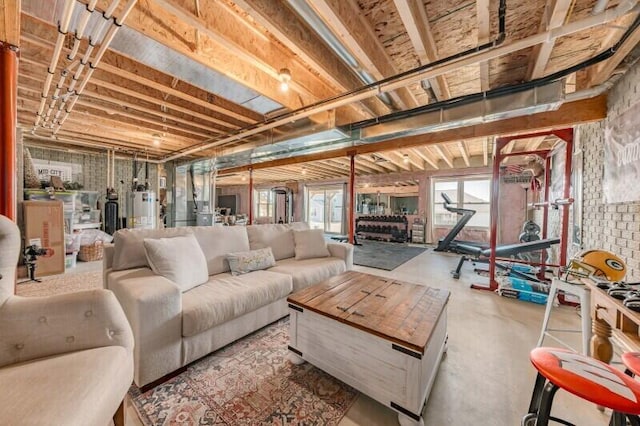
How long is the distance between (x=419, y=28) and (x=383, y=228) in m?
6.94

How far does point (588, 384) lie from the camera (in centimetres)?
78

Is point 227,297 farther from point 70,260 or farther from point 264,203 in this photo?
point 264,203

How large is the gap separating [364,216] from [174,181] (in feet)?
20.8

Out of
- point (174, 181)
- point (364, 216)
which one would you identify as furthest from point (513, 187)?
point (174, 181)

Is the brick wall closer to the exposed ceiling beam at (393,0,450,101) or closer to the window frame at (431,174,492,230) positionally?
the exposed ceiling beam at (393,0,450,101)

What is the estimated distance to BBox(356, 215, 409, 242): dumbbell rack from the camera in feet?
26.2

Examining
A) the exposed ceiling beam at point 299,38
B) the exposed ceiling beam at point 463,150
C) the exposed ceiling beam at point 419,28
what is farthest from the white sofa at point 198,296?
the exposed ceiling beam at point 463,150

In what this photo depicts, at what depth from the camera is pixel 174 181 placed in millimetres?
7109

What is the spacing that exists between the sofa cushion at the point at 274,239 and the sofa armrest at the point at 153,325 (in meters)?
1.28

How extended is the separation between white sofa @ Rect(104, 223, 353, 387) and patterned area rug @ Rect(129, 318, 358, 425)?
12cm

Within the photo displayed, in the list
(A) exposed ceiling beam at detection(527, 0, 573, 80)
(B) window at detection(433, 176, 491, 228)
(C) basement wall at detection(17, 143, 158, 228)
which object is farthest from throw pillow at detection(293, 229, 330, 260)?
(C) basement wall at detection(17, 143, 158, 228)

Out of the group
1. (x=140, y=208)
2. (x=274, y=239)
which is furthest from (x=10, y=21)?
(x=140, y=208)

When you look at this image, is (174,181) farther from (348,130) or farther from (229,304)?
(229,304)

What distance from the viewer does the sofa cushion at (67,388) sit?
72cm
